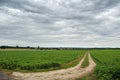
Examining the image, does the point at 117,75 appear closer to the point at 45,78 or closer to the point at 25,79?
the point at 45,78

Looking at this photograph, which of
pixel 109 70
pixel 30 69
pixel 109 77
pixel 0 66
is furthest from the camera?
pixel 0 66

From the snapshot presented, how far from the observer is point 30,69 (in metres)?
26.4

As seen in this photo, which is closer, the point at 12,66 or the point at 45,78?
the point at 45,78

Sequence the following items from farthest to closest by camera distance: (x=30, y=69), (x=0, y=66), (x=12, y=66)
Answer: (x=0, y=66), (x=12, y=66), (x=30, y=69)

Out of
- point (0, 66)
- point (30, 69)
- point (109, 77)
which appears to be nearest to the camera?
point (109, 77)

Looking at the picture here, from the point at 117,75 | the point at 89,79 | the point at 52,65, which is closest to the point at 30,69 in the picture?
the point at 52,65

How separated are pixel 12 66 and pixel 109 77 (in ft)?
49.8

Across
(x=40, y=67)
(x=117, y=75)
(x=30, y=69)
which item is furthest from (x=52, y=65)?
(x=117, y=75)

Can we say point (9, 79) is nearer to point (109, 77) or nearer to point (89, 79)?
point (89, 79)

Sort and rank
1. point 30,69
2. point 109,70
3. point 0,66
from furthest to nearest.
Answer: point 0,66 < point 30,69 < point 109,70

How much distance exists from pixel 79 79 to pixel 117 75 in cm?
314

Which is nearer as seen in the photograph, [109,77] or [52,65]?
[109,77]

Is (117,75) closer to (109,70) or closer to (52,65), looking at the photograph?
(109,70)

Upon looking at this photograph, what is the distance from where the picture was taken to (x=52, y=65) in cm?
3020
